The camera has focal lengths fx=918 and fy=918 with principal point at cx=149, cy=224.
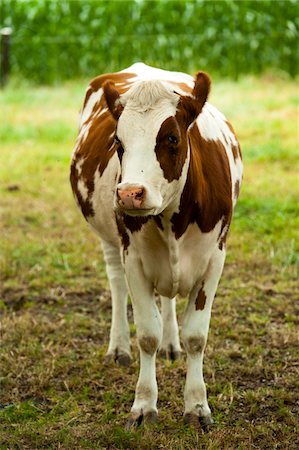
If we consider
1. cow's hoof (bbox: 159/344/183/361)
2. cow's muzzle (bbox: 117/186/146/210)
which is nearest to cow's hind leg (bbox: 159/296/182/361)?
cow's hoof (bbox: 159/344/183/361)

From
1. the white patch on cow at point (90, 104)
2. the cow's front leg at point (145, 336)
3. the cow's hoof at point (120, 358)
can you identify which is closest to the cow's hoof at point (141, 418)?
the cow's front leg at point (145, 336)

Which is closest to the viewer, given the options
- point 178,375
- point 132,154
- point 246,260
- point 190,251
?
point 132,154

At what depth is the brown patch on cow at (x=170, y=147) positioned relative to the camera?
150 inches

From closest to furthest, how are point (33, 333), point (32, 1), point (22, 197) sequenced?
point (33, 333) < point (22, 197) < point (32, 1)

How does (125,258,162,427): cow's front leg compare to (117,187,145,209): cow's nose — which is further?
(125,258,162,427): cow's front leg

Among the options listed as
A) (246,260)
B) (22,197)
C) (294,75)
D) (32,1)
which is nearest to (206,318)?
(246,260)

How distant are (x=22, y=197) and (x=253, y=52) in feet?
23.7

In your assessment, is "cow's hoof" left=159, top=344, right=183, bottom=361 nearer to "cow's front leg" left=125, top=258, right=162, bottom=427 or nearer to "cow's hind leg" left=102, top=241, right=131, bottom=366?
"cow's hind leg" left=102, top=241, right=131, bottom=366

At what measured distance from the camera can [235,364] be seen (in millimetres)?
5270

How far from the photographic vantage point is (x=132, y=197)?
142 inches

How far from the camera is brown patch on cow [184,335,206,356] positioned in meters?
4.51

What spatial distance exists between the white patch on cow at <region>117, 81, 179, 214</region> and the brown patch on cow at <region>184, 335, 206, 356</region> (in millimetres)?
902

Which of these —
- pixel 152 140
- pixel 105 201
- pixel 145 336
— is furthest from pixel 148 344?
pixel 152 140

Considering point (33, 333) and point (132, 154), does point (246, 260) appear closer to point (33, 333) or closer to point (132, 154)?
point (33, 333)
